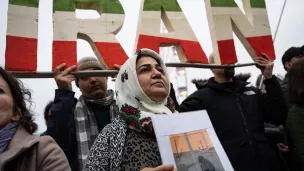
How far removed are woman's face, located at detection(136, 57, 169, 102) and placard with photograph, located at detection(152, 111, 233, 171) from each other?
0.64 ft

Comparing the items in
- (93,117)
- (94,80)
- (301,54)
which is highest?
(301,54)

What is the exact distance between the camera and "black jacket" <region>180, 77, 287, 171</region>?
5.58ft

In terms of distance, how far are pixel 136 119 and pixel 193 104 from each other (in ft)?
2.77

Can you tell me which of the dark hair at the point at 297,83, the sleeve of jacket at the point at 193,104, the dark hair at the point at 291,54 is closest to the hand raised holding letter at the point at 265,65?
the dark hair at the point at 297,83

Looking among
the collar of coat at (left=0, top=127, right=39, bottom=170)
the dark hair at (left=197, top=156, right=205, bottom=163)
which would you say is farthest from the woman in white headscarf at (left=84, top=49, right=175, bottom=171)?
the collar of coat at (left=0, top=127, right=39, bottom=170)

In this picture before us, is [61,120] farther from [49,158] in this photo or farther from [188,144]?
[188,144]

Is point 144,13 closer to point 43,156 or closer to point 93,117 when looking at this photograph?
point 93,117

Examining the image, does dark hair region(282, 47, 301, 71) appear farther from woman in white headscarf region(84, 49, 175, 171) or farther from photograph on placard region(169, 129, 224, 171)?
photograph on placard region(169, 129, 224, 171)

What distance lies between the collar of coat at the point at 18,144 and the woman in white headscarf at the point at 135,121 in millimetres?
267

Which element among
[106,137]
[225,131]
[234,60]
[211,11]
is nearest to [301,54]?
[234,60]

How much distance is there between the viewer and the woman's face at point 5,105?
951mm

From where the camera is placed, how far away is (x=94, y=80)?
6.25ft

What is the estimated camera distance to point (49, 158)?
872 mm

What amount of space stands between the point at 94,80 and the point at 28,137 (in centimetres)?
101
